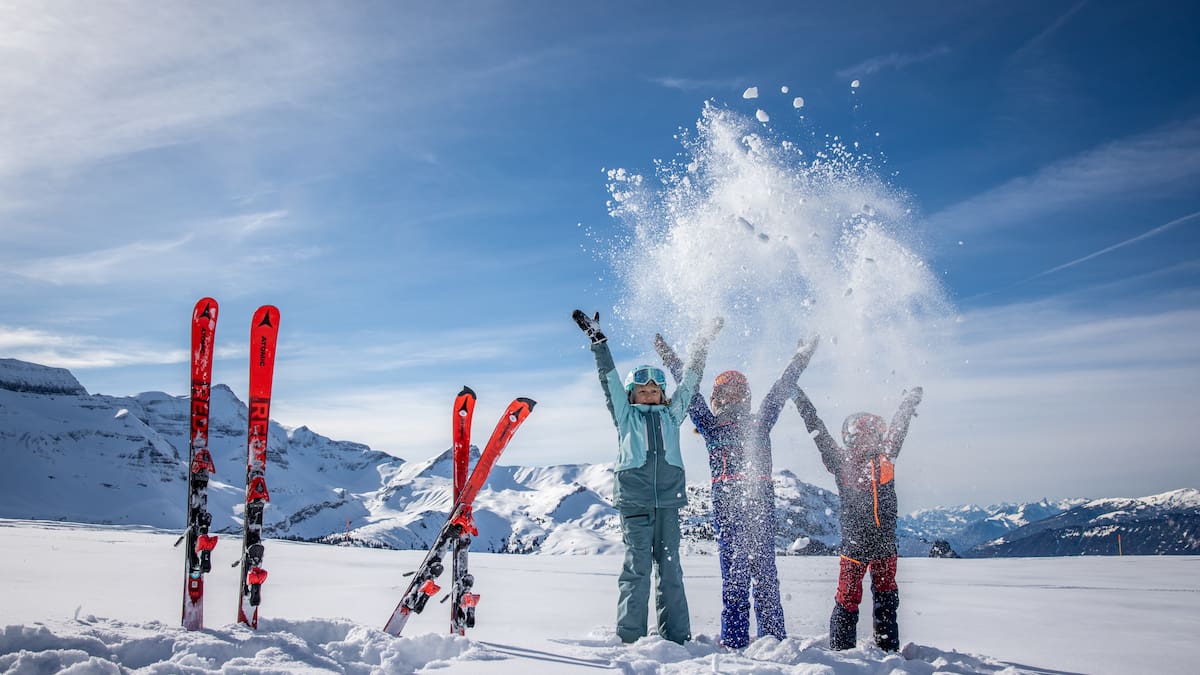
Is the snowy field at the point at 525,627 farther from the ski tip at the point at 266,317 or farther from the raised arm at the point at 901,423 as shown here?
the ski tip at the point at 266,317

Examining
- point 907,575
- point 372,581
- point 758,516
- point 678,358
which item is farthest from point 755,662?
point 907,575

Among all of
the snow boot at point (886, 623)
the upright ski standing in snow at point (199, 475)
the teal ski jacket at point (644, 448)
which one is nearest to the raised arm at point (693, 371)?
the teal ski jacket at point (644, 448)

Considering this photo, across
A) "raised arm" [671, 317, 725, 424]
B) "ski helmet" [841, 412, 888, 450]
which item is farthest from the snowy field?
"raised arm" [671, 317, 725, 424]

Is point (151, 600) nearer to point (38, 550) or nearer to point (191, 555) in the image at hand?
point (191, 555)

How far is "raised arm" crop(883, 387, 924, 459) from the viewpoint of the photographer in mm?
6762

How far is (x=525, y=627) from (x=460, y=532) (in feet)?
5.23

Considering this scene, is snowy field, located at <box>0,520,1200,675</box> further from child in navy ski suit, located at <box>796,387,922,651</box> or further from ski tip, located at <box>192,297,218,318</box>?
ski tip, located at <box>192,297,218,318</box>

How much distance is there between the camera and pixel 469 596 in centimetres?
613

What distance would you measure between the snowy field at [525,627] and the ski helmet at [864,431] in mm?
1794

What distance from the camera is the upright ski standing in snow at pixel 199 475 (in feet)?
18.2

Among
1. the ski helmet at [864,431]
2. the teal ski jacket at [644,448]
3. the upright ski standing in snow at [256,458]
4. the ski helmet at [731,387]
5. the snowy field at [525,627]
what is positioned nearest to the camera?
the snowy field at [525,627]

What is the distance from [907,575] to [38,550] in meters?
17.5

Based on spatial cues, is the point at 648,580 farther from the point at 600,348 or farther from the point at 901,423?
the point at 901,423

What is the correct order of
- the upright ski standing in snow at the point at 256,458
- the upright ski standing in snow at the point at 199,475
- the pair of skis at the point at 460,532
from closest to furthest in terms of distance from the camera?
the upright ski standing in snow at the point at 199,475, the upright ski standing in snow at the point at 256,458, the pair of skis at the point at 460,532
